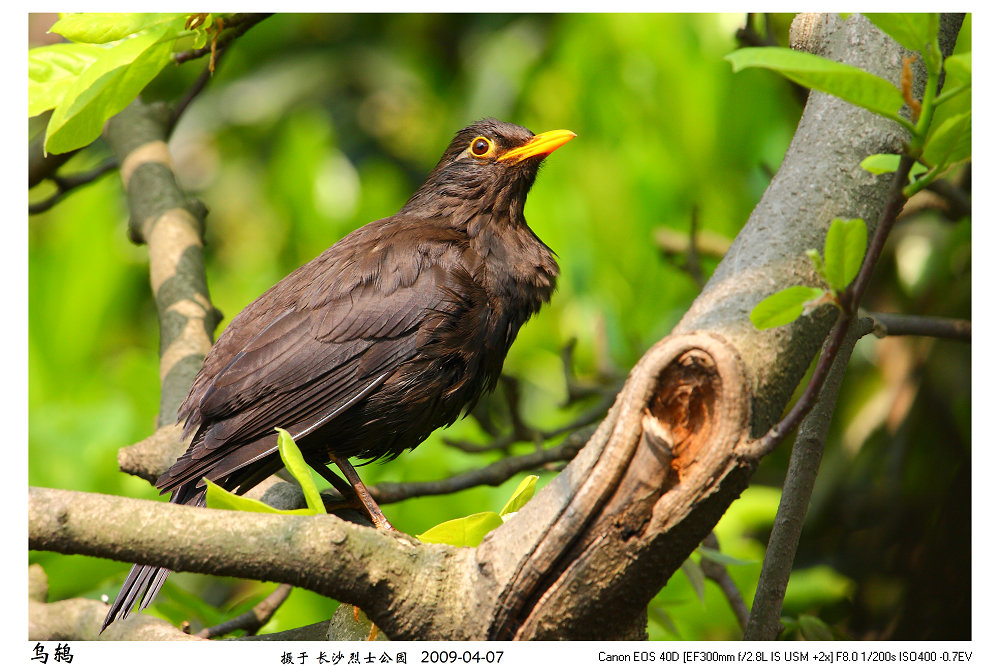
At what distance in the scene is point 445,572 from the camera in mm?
1952

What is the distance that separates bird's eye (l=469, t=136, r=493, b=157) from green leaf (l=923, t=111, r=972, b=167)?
91.2 inches

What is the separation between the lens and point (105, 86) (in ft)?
7.52

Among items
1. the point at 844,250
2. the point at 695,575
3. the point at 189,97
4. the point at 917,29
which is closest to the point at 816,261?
the point at 844,250

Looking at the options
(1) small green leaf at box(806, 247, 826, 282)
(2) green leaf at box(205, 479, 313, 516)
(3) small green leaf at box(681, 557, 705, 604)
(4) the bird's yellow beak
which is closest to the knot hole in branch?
(1) small green leaf at box(806, 247, 826, 282)

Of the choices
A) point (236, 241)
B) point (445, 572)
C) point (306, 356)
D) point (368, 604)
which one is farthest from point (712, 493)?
point (236, 241)

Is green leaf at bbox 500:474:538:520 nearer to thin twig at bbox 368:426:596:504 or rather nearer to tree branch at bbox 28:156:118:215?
thin twig at bbox 368:426:596:504

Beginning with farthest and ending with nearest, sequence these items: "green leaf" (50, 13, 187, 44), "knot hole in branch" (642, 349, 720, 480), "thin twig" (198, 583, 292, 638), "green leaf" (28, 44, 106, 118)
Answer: "thin twig" (198, 583, 292, 638)
"green leaf" (28, 44, 106, 118)
"green leaf" (50, 13, 187, 44)
"knot hole in branch" (642, 349, 720, 480)

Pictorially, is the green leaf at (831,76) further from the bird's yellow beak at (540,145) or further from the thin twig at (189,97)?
the thin twig at (189,97)

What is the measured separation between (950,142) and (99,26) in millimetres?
1972

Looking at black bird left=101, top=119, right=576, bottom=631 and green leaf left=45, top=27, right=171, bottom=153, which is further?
black bird left=101, top=119, right=576, bottom=631

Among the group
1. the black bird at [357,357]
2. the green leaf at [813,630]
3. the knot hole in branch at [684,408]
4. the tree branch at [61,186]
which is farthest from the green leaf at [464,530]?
the tree branch at [61,186]

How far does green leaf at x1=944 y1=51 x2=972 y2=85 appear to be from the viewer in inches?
57.2

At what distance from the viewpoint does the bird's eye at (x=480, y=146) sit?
368 centimetres

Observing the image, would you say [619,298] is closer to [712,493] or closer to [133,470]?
[133,470]
